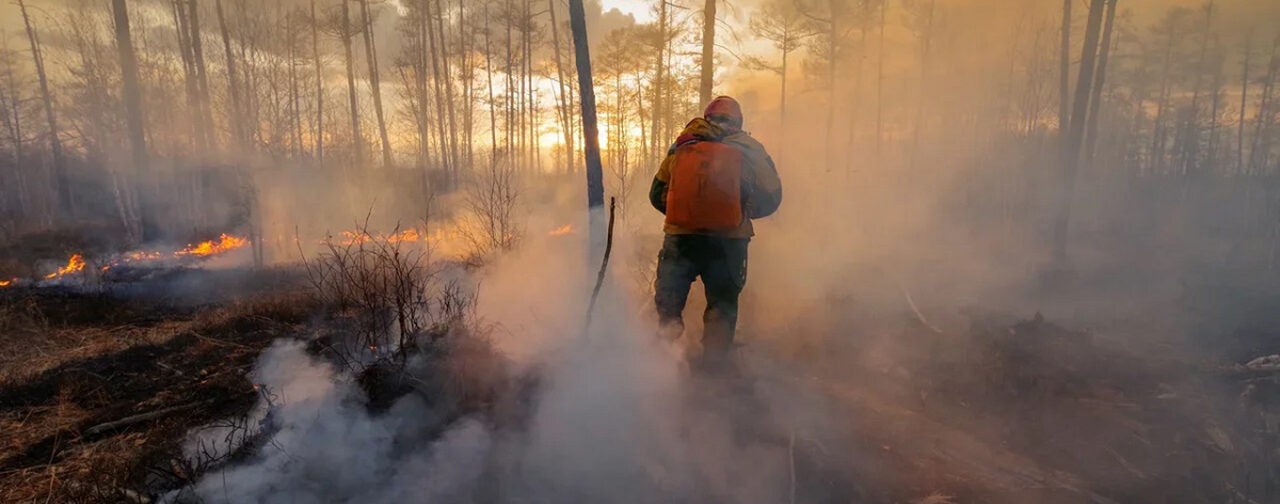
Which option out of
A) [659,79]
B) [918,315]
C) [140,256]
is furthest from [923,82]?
[140,256]

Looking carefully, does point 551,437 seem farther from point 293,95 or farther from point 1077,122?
point 293,95

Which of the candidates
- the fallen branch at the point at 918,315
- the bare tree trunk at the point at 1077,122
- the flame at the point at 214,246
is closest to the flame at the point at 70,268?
the flame at the point at 214,246

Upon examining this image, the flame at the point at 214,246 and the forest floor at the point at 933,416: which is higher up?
the flame at the point at 214,246

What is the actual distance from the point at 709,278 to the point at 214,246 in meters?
16.0

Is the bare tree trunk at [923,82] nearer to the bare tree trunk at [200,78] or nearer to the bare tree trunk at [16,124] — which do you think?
the bare tree trunk at [200,78]

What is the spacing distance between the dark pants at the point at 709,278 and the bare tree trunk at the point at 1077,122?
414 inches

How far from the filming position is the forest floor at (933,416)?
2.76 meters

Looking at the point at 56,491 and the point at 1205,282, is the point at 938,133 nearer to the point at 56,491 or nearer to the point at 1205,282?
the point at 1205,282

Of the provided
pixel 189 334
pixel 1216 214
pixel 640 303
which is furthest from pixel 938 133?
pixel 189 334

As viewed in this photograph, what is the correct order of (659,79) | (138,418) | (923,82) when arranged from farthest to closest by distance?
(923,82) < (659,79) < (138,418)

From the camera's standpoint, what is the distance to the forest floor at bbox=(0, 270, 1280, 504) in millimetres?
2760

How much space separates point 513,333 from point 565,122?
24.4m

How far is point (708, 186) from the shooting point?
3.66m

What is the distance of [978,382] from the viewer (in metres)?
4.38
